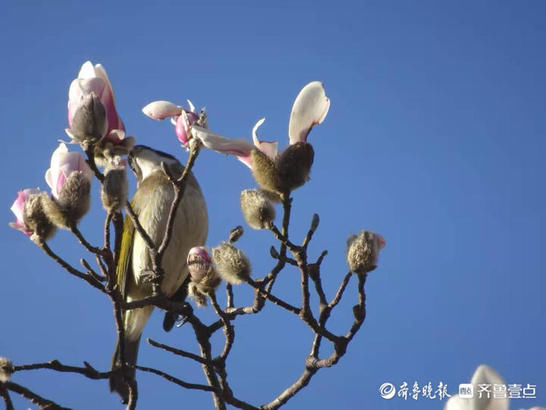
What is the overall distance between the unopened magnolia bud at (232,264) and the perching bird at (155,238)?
1.78 meters

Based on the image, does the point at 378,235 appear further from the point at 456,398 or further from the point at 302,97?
the point at 456,398

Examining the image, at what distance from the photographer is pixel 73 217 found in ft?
6.50

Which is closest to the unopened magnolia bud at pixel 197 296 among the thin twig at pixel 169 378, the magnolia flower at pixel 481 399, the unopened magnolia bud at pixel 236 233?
the unopened magnolia bud at pixel 236 233

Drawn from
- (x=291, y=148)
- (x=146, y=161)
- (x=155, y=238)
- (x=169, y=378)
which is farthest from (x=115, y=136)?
(x=146, y=161)

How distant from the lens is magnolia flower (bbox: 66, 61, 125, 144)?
2062 millimetres

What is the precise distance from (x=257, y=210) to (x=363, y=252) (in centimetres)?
31

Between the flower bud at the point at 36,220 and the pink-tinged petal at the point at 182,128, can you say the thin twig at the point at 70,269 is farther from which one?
the pink-tinged petal at the point at 182,128

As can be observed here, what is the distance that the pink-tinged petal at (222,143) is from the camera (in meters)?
1.88

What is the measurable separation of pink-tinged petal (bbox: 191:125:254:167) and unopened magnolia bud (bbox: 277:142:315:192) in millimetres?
101

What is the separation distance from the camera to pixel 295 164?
190 cm

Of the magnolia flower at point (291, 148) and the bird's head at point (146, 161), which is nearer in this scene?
the magnolia flower at point (291, 148)

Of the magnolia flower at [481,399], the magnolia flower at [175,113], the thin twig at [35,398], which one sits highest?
the magnolia flower at [175,113]

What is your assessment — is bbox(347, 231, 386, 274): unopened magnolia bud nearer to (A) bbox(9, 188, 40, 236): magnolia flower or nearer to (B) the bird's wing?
(A) bbox(9, 188, 40, 236): magnolia flower

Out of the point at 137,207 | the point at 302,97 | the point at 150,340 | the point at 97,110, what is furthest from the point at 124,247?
the point at 302,97
